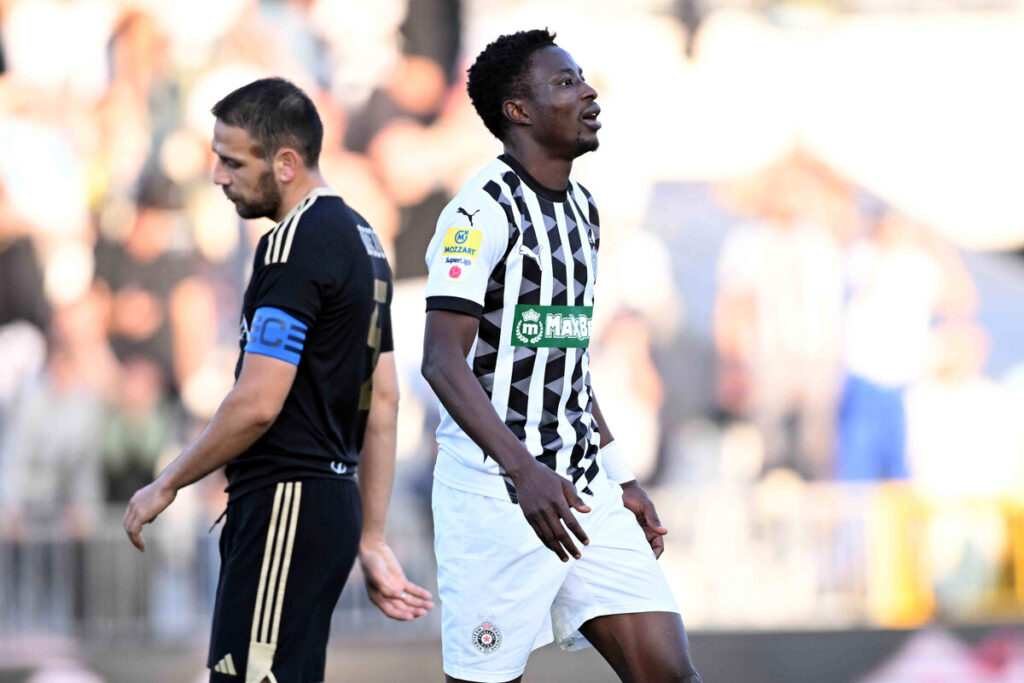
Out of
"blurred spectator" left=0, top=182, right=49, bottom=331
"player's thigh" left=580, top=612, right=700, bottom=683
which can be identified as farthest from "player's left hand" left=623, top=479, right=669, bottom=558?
"blurred spectator" left=0, top=182, right=49, bottom=331

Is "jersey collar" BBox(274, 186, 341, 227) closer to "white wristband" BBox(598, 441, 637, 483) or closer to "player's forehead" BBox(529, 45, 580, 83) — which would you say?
Answer: "player's forehead" BBox(529, 45, 580, 83)

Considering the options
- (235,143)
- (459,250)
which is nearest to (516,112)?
(459,250)

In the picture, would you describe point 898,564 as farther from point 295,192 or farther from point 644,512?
point 295,192

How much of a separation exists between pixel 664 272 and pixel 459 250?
5.32 metres

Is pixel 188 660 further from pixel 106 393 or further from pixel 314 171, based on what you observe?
pixel 314 171

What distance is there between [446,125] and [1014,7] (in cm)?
346

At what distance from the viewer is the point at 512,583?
11.9ft

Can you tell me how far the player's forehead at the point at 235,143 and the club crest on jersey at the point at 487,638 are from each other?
4.31 feet

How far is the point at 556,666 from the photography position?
7.54 m

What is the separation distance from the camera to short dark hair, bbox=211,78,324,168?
3811mm

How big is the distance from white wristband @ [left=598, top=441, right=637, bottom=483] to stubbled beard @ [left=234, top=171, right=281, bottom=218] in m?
1.07

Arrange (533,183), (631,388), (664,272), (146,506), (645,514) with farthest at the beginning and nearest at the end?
(664,272) → (631,388) → (645,514) → (533,183) → (146,506)

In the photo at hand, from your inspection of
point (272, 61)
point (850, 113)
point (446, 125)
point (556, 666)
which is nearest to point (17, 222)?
point (272, 61)

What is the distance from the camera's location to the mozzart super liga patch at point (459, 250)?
11.5 feet
